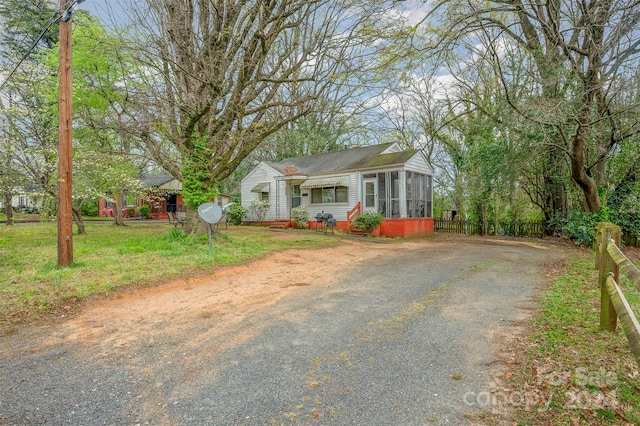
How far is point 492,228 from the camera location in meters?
16.1

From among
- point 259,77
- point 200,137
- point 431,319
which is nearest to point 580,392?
point 431,319

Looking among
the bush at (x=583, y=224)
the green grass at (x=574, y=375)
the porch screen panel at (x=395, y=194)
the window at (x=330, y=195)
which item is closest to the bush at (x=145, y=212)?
the window at (x=330, y=195)

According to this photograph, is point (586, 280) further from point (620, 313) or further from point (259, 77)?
point (259, 77)

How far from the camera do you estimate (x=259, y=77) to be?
9242mm

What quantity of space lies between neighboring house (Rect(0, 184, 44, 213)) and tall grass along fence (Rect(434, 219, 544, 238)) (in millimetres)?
17664

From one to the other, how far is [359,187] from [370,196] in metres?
0.70

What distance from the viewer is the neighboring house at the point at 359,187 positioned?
15.1 m

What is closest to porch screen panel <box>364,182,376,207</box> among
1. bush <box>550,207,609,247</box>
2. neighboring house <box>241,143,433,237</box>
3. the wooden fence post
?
neighboring house <box>241,143,433,237</box>

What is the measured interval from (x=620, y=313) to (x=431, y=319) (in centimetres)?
196

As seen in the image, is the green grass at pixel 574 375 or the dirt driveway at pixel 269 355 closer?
the green grass at pixel 574 375

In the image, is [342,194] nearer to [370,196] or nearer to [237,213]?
[370,196]

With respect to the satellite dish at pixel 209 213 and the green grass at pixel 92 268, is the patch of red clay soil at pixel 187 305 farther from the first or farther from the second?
the satellite dish at pixel 209 213

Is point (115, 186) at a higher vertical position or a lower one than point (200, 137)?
lower

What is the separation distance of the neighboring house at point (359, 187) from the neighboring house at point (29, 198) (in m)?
10.4
